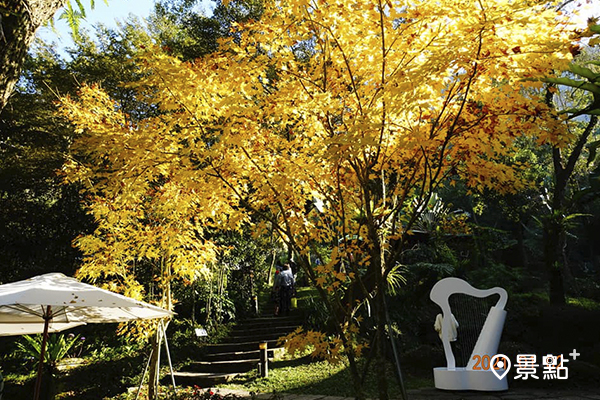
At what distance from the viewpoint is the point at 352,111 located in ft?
11.0

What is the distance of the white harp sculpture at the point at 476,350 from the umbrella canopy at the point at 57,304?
4.23 meters

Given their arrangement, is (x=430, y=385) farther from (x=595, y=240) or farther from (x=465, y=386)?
(x=595, y=240)

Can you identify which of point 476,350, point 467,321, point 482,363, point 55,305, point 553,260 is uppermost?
point 553,260

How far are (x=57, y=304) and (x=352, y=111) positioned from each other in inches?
118

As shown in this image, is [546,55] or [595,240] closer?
[546,55]

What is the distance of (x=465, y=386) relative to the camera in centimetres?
593

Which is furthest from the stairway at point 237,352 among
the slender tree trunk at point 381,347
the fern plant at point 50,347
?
the slender tree trunk at point 381,347

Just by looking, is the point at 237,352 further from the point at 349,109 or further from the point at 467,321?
the point at 349,109

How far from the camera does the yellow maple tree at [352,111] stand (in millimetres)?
2434

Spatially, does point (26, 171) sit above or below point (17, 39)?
above

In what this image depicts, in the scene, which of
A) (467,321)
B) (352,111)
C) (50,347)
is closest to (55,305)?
(352,111)

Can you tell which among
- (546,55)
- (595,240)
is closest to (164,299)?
(546,55)

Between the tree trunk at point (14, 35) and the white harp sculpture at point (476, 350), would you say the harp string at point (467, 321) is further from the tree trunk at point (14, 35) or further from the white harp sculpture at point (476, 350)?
the tree trunk at point (14, 35)

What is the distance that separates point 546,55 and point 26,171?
12116 millimetres
